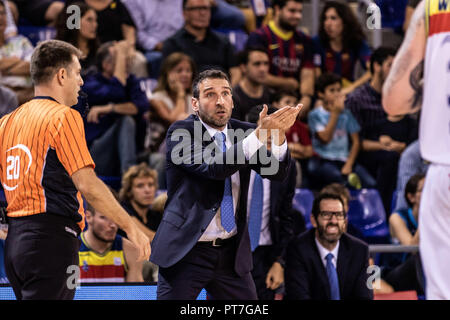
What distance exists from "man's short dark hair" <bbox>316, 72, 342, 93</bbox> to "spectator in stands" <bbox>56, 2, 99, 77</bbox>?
7.67 ft

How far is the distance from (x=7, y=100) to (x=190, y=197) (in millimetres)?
3560

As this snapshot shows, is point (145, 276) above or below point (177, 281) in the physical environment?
below

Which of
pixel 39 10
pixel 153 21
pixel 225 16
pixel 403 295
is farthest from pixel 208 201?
pixel 225 16

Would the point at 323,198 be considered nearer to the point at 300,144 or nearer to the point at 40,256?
the point at 300,144

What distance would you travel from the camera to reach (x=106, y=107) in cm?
702

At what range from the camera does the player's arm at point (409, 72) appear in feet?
10.1

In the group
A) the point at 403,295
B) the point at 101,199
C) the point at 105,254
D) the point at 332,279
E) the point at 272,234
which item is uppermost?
the point at 101,199

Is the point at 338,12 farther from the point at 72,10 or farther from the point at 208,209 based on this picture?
the point at 208,209

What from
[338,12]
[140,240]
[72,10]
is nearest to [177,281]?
[140,240]

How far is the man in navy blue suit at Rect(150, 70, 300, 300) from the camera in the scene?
374 cm

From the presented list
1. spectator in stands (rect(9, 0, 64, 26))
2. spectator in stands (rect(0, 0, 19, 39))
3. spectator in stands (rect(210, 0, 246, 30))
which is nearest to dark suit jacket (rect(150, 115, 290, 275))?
spectator in stands (rect(0, 0, 19, 39))

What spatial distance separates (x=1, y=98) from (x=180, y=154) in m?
3.53

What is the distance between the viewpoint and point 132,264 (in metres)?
5.57

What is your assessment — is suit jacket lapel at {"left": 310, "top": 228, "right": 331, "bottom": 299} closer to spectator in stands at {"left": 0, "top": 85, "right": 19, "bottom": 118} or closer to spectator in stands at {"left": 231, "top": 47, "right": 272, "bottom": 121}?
spectator in stands at {"left": 231, "top": 47, "right": 272, "bottom": 121}
